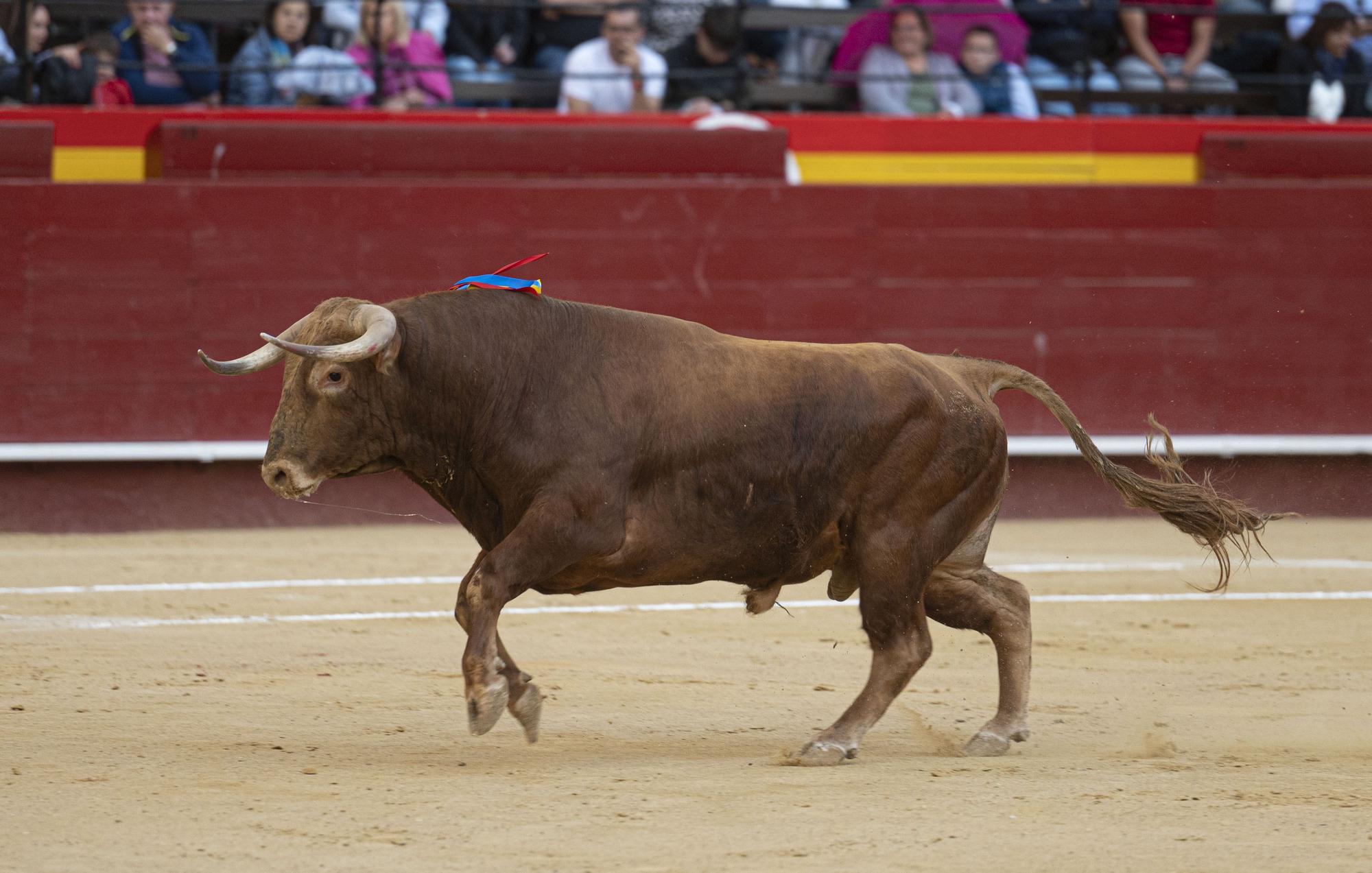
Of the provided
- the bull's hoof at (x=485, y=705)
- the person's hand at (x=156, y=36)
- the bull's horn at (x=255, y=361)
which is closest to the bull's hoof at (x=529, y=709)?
the bull's hoof at (x=485, y=705)

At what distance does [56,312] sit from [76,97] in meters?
0.94

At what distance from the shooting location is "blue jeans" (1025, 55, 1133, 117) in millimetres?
8680

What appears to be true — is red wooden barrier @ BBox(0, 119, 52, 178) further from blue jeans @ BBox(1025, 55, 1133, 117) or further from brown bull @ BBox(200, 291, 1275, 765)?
blue jeans @ BBox(1025, 55, 1133, 117)

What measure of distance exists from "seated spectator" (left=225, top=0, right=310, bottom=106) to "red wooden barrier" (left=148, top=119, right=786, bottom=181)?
1.21 ft

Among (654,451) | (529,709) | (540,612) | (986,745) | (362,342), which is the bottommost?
(540,612)

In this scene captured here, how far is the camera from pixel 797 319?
26.4ft

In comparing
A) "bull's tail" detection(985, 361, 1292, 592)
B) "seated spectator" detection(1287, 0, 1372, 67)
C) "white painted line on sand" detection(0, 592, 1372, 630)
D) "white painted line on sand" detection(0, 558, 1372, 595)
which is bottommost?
"white painted line on sand" detection(0, 558, 1372, 595)

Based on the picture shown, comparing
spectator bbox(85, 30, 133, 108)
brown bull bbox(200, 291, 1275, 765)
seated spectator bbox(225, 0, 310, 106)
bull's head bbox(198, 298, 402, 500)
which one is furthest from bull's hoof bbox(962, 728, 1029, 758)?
spectator bbox(85, 30, 133, 108)

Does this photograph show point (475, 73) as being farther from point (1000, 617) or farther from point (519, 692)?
point (519, 692)

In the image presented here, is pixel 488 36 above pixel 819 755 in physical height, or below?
above

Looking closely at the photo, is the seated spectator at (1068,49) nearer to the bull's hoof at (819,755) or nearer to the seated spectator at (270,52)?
the seated spectator at (270,52)

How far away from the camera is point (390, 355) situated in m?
3.70

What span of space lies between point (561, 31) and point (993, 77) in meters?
2.04

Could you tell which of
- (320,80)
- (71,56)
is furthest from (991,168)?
(71,56)
